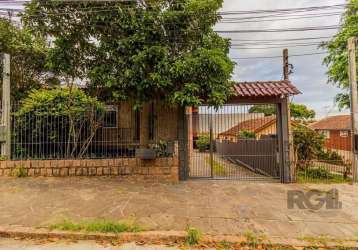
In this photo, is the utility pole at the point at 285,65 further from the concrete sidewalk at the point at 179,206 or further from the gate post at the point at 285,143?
the concrete sidewalk at the point at 179,206

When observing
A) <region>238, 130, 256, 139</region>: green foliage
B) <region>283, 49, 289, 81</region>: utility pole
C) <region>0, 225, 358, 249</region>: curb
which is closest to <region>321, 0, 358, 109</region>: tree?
<region>283, 49, 289, 81</region>: utility pole

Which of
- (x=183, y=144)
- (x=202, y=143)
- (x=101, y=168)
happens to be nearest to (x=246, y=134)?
(x=202, y=143)

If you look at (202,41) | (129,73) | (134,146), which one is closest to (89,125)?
(134,146)

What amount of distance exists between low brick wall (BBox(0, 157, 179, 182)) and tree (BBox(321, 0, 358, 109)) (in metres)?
13.0

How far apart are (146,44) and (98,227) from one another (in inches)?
183

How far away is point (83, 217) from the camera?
170 inches

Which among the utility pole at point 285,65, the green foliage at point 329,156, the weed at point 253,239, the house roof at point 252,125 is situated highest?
the utility pole at point 285,65

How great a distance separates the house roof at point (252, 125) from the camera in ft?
30.9

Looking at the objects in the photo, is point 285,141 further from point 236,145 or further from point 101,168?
point 101,168

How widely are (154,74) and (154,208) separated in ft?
10.9

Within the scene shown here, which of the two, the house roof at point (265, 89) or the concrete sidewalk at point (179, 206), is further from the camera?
the house roof at point (265, 89)

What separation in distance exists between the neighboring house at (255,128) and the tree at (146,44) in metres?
3.25

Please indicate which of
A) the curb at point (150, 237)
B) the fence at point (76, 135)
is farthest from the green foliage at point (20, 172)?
the curb at point (150, 237)

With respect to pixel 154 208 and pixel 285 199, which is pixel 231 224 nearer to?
pixel 154 208
